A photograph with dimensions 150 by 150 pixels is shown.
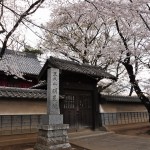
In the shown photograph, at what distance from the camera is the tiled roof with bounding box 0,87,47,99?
42.6 ft

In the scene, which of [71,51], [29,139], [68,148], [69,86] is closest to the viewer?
[68,148]

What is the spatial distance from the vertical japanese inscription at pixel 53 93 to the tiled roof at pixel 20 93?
208cm


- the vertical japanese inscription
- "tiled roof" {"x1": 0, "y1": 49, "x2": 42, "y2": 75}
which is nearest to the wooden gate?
the vertical japanese inscription

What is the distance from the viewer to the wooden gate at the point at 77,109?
15641 mm

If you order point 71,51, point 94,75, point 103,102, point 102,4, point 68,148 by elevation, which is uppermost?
point 71,51

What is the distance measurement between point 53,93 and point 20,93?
2.60 meters

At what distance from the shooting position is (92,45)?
26438mm

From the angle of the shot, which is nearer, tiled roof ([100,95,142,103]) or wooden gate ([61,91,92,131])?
wooden gate ([61,91,92,131])

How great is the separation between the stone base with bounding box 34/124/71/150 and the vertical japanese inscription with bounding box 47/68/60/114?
749 millimetres

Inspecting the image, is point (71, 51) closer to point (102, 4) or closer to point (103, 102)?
point (103, 102)

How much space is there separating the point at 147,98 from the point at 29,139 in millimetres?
8541

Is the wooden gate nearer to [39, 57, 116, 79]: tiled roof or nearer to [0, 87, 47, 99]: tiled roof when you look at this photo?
[39, 57, 116, 79]: tiled roof

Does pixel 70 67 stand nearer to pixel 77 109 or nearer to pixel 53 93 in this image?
pixel 77 109

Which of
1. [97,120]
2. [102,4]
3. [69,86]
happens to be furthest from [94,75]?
[102,4]
